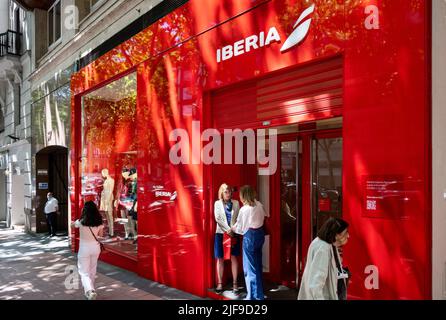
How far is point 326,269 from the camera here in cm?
330

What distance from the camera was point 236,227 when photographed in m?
6.07

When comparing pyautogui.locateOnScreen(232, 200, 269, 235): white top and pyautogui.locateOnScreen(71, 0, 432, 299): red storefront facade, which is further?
pyautogui.locateOnScreen(232, 200, 269, 235): white top

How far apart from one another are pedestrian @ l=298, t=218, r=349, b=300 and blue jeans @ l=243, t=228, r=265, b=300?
2.37 m

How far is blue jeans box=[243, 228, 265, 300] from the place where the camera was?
19.0ft

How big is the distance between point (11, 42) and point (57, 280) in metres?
13.4

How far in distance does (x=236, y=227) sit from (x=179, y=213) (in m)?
1.44

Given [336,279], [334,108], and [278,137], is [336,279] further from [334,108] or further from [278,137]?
[278,137]

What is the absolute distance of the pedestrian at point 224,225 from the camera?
6.35 metres

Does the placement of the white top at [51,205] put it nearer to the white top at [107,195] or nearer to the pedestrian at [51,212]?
the pedestrian at [51,212]

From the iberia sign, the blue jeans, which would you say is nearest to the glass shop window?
the iberia sign

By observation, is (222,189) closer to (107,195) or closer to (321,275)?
Result: (321,275)

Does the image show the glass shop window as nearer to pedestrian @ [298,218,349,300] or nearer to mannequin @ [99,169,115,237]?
mannequin @ [99,169,115,237]

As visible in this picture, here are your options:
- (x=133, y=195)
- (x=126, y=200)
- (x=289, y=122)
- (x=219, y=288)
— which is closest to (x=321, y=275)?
(x=289, y=122)

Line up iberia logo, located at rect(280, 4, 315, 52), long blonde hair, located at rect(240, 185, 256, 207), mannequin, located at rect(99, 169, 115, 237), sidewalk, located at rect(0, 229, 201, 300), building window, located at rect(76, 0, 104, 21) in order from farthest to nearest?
building window, located at rect(76, 0, 104, 21) < mannequin, located at rect(99, 169, 115, 237) < sidewalk, located at rect(0, 229, 201, 300) < long blonde hair, located at rect(240, 185, 256, 207) < iberia logo, located at rect(280, 4, 315, 52)
